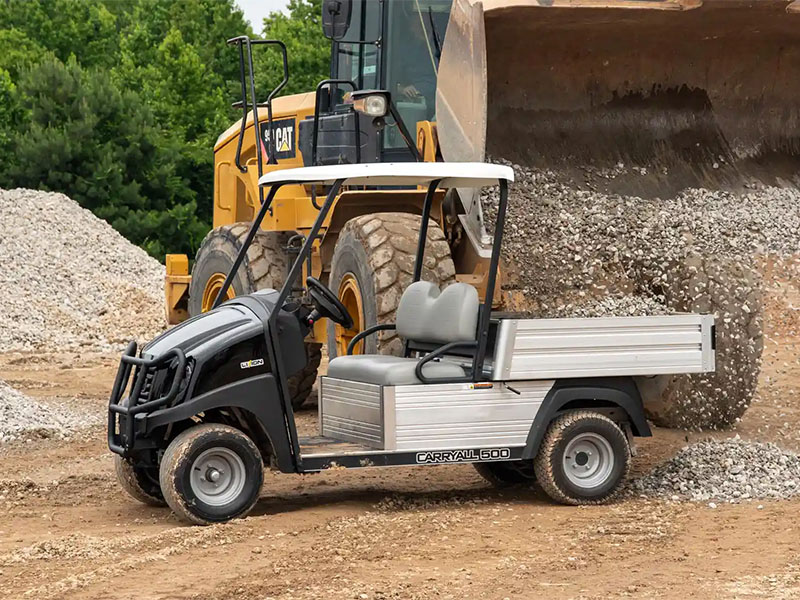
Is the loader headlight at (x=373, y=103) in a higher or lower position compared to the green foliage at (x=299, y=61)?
lower

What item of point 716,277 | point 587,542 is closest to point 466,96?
point 716,277

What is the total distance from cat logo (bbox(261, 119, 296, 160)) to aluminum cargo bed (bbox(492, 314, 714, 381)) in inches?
193

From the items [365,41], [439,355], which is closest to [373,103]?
[365,41]

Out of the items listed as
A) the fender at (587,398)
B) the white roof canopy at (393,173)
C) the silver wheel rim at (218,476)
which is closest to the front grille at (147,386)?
the silver wheel rim at (218,476)

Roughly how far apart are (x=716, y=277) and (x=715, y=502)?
7.26 feet

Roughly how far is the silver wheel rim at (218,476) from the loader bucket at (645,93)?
2.68 m

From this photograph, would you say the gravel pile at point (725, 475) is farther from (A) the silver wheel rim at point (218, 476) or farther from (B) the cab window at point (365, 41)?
(B) the cab window at point (365, 41)

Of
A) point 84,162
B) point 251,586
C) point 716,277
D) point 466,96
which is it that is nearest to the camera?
point 251,586

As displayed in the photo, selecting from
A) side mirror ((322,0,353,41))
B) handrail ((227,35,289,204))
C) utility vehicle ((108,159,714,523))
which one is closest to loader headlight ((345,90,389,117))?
side mirror ((322,0,353,41))

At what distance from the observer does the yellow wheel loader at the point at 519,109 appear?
8.67 m

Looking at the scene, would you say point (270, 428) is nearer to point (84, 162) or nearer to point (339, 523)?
point (339, 523)

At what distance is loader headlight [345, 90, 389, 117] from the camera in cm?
947

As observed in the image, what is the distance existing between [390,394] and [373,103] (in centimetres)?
303

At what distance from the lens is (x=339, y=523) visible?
6844 millimetres
